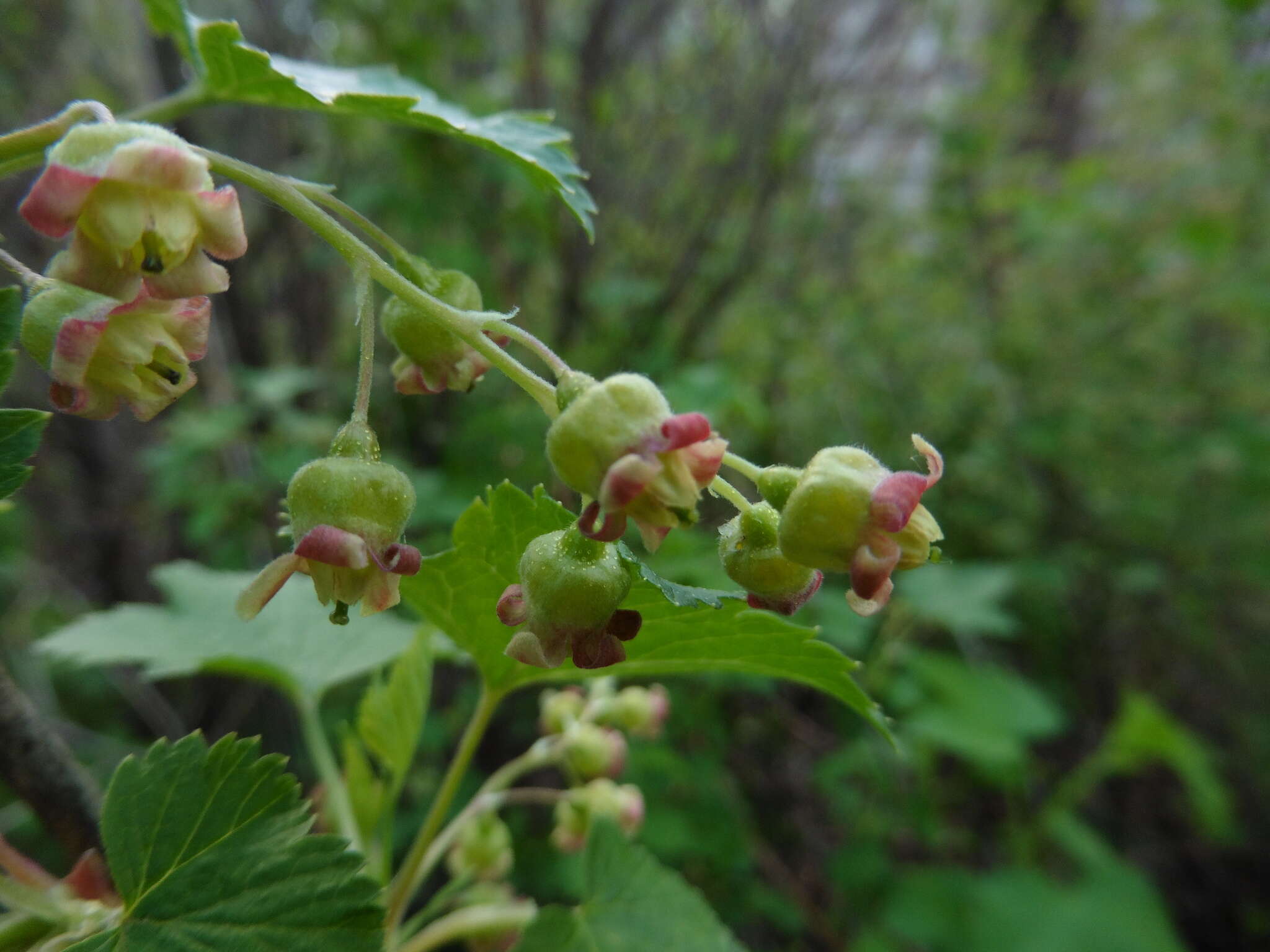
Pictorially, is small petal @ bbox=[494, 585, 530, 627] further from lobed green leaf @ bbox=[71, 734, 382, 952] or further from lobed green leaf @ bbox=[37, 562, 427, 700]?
lobed green leaf @ bbox=[37, 562, 427, 700]

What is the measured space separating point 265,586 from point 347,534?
0.07m

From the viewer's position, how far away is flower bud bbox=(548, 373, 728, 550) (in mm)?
514

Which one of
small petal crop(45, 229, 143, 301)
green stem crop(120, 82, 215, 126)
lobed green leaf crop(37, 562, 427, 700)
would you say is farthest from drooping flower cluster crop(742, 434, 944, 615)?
lobed green leaf crop(37, 562, 427, 700)

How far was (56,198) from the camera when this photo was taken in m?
0.48

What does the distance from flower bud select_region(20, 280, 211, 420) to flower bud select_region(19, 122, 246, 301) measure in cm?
3

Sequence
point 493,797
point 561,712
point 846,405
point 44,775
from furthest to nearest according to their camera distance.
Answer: point 846,405
point 561,712
point 493,797
point 44,775

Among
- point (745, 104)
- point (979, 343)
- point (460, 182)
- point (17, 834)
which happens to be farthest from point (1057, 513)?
point (17, 834)

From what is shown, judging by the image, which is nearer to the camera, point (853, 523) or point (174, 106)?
point (853, 523)

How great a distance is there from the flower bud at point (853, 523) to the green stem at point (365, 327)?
31 centimetres

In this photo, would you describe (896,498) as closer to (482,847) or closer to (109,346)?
(109,346)

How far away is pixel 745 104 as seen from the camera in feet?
12.1

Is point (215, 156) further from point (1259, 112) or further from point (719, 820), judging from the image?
point (1259, 112)

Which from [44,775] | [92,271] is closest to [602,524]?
[92,271]

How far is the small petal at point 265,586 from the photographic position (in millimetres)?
580
